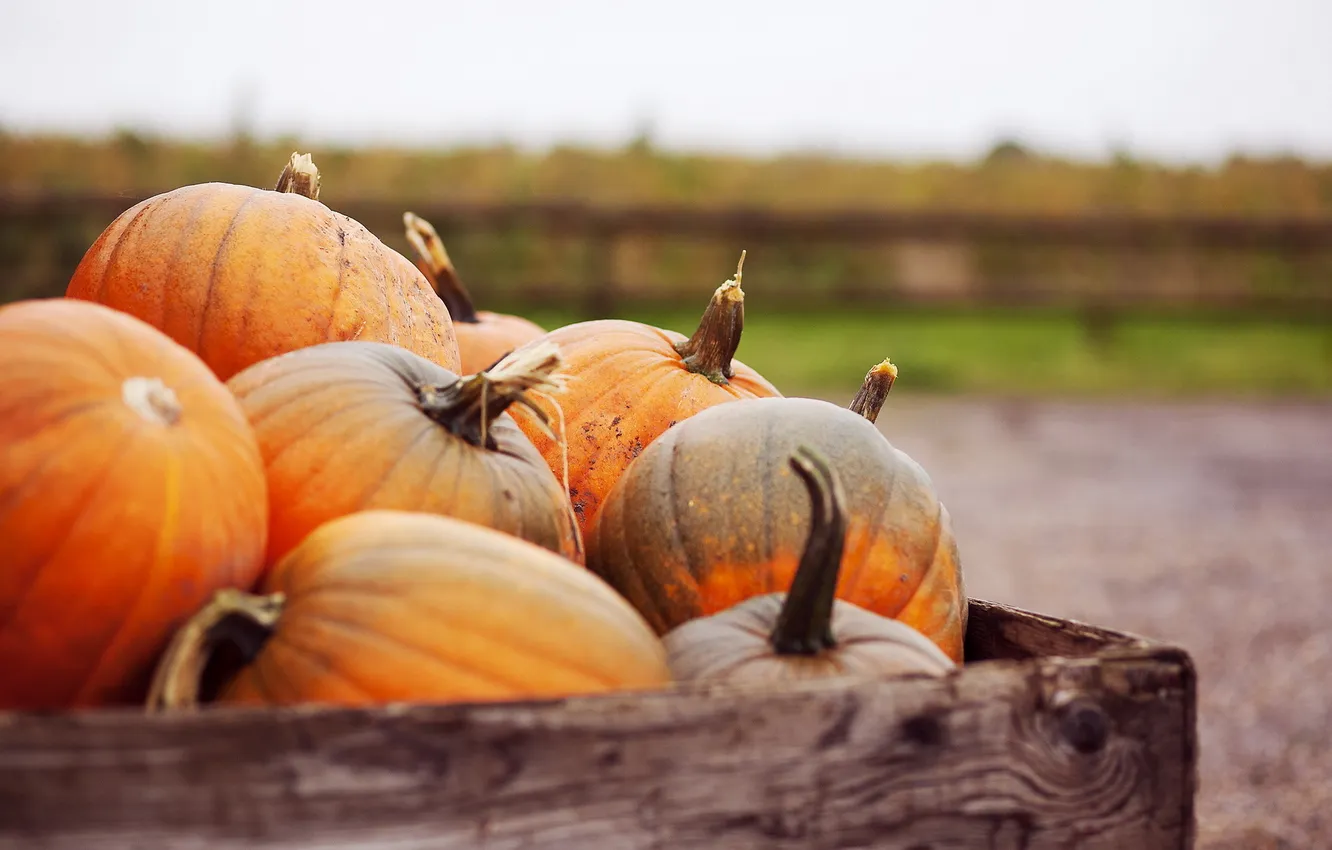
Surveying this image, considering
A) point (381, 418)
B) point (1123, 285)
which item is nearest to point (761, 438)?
point (381, 418)

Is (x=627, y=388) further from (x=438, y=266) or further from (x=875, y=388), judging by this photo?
(x=438, y=266)

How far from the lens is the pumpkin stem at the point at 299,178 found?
1.95 m

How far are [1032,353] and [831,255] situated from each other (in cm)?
518

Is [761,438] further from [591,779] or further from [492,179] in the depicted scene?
[492,179]

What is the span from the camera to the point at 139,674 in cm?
105

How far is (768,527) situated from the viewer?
1.43 metres

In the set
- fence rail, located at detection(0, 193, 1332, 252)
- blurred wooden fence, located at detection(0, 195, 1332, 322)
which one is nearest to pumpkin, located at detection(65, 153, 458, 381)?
blurred wooden fence, located at detection(0, 195, 1332, 322)

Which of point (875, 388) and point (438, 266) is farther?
point (438, 266)

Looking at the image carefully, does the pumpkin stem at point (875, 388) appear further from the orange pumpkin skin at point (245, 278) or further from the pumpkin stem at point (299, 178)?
the pumpkin stem at point (299, 178)

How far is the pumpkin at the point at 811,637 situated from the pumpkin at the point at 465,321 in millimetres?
1136

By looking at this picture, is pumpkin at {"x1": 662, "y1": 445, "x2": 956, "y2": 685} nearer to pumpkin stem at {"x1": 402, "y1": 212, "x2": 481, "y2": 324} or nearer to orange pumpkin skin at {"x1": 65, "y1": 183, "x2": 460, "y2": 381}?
orange pumpkin skin at {"x1": 65, "y1": 183, "x2": 460, "y2": 381}

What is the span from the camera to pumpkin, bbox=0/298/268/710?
3.28 feet

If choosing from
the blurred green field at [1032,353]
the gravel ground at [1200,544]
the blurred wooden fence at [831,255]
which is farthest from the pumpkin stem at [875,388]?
the blurred wooden fence at [831,255]

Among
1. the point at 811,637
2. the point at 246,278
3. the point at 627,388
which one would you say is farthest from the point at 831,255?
the point at 811,637
